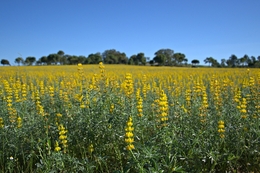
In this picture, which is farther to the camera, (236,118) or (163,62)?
(163,62)

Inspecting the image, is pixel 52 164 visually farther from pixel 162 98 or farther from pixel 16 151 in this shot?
pixel 162 98

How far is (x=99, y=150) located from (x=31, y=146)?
1.09m

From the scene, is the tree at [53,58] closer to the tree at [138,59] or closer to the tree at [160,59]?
the tree at [138,59]

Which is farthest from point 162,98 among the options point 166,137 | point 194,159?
point 194,159

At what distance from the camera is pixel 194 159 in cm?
311

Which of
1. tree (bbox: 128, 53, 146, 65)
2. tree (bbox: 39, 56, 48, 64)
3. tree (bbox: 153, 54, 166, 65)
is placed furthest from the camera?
tree (bbox: 39, 56, 48, 64)

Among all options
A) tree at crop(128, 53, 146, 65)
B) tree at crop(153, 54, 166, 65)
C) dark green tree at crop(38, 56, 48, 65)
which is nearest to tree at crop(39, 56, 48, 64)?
dark green tree at crop(38, 56, 48, 65)

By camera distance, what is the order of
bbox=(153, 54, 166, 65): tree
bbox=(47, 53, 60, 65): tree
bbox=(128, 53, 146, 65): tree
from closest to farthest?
1. bbox=(47, 53, 60, 65): tree
2. bbox=(128, 53, 146, 65): tree
3. bbox=(153, 54, 166, 65): tree

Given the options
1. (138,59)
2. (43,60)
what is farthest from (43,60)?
(138,59)

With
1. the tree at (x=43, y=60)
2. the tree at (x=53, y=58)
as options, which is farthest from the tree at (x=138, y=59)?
the tree at (x=43, y=60)

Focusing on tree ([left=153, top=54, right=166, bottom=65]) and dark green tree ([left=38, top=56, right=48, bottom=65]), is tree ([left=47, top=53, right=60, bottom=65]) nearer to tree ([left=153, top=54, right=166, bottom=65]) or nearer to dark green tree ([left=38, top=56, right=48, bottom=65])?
dark green tree ([left=38, top=56, right=48, bottom=65])

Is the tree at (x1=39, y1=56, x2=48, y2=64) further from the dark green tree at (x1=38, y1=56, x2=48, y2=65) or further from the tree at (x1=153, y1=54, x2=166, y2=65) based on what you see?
the tree at (x1=153, y1=54, x2=166, y2=65)

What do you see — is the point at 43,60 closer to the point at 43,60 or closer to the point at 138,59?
the point at 43,60

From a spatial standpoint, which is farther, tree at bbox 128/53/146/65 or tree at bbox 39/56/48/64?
tree at bbox 39/56/48/64
